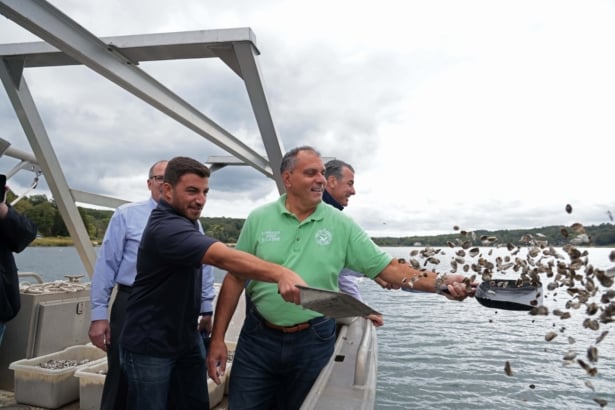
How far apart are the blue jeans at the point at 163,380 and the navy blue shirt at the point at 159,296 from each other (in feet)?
0.20

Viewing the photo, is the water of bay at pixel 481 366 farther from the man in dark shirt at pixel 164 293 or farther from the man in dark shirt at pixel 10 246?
the man in dark shirt at pixel 10 246

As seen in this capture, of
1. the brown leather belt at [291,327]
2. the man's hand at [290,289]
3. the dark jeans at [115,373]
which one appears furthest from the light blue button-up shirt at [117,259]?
the man's hand at [290,289]

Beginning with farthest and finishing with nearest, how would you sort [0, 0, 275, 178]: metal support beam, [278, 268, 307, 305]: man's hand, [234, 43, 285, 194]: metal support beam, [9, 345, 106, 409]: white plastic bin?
[9, 345, 106, 409]: white plastic bin, [234, 43, 285, 194]: metal support beam, [0, 0, 275, 178]: metal support beam, [278, 268, 307, 305]: man's hand

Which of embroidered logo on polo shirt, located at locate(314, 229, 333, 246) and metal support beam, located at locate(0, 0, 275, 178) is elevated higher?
metal support beam, located at locate(0, 0, 275, 178)

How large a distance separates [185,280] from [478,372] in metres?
8.32

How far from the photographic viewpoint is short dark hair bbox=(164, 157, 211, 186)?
6.28ft

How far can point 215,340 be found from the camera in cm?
212

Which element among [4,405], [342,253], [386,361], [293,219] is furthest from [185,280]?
[386,361]

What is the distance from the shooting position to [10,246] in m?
2.88

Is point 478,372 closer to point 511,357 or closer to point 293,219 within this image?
point 511,357

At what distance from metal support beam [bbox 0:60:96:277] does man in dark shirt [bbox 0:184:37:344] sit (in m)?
1.37

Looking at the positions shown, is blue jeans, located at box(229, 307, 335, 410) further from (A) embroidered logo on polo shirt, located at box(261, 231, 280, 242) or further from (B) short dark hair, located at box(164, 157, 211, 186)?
(B) short dark hair, located at box(164, 157, 211, 186)

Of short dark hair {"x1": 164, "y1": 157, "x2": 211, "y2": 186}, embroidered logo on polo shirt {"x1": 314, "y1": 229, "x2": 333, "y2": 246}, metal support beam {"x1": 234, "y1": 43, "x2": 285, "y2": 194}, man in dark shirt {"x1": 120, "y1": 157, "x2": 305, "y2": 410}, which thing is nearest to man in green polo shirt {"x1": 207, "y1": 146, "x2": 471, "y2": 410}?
embroidered logo on polo shirt {"x1": 314, "y1": 229, "x2": 333, "y2": 246}

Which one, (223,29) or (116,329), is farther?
(223,29)
